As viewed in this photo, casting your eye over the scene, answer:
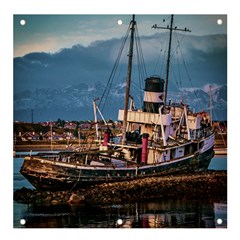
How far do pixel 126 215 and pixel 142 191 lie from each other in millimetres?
511

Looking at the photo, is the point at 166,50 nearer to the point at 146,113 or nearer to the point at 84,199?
the point at 146,113

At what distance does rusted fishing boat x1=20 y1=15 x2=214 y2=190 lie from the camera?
697cm

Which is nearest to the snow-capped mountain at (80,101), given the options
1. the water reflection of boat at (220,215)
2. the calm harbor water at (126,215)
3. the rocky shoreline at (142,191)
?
the calm harbor water at (126,215)

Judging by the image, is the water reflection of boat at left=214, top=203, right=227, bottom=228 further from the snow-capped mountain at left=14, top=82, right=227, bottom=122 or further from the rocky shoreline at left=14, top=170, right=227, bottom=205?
the snow-capped mountain at left=14, top=82, right=227, bottom=122

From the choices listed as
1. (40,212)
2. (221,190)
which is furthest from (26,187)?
(221,190)

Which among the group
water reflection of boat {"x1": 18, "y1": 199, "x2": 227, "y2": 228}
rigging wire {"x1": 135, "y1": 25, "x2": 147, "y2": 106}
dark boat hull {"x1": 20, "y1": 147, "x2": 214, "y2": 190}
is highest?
rigging wire {"x1": 135, "y1": 25, "x2": 147, "y2": 106}

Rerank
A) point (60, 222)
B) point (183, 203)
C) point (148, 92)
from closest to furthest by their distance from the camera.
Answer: point (60, 222) → point (183, 203) → point (148, 92)

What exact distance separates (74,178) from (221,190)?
1361 mm

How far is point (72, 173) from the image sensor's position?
7.02 m

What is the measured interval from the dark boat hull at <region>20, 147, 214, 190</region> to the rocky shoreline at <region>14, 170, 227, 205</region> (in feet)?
0.31

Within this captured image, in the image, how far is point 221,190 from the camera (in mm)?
6652

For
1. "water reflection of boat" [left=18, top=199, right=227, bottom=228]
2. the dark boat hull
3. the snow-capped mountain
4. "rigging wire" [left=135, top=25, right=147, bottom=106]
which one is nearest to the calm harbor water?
"water reflection of boat" [left=18, top=199, right=227, bottom=228]

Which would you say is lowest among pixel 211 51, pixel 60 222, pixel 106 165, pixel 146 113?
pixel 60 222

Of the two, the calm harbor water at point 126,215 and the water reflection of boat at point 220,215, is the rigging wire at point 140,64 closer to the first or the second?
the calm harbor water at point 126,215
